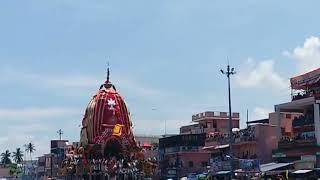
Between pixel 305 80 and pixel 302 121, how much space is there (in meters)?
4.45

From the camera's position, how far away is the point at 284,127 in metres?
65.9

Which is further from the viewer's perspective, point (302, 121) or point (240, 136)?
point (240, 136)

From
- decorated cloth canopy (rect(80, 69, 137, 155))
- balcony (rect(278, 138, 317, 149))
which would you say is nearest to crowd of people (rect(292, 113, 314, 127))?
balcony (rect(278, 138, 317, 149))

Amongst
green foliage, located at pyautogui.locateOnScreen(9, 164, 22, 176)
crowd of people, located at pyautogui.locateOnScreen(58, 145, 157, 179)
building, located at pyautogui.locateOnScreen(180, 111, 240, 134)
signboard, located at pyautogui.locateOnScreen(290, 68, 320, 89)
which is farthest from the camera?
green foliage, located at pyautogui.locateOnScreen(9, 164, 22, 176)

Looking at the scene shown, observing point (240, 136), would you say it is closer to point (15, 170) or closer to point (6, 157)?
point (15, 170)

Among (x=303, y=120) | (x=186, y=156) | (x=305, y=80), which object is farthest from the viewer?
(x=186, y=156)

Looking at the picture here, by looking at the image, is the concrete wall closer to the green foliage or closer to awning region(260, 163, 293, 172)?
awning region(260, 163, 293, 172)

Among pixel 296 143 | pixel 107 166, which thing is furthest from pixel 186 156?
pixel 107 166

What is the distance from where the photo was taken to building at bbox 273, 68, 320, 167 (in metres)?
57.7

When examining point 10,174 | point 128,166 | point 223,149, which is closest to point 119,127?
point 128,166

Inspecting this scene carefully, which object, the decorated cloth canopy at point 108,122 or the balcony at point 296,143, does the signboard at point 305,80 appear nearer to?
the balcony at point 296,143

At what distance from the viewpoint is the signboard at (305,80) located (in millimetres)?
62156

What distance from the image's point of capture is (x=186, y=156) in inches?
3278

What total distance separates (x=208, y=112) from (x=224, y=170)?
28052 mm
